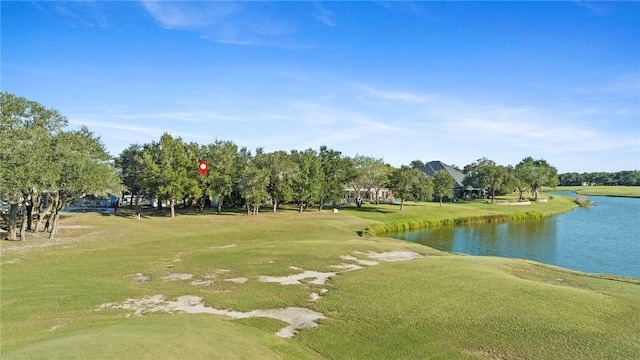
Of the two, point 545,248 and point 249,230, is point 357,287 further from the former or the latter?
point 545,248

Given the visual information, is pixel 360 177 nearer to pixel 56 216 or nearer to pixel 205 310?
pixel 56 216

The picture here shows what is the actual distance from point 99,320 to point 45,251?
18.5 metres

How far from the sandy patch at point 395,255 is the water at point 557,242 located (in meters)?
11.9

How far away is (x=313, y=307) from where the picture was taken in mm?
16875

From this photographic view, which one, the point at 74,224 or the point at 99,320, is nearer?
the point at 99,320

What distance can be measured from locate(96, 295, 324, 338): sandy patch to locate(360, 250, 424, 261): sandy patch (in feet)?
42.9

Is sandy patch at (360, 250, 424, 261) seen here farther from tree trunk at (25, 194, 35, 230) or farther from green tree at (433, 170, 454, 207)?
green tree at (433, 170, 454, 207)

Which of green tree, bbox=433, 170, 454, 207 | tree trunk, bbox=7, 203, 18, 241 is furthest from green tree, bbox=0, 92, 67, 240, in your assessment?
green tree, bbox=433, 170, 454, 207

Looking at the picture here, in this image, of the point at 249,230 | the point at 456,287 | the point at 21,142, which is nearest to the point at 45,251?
the point at 21,142

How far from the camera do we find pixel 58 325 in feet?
47.2

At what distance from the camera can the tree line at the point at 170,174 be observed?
3222 cm

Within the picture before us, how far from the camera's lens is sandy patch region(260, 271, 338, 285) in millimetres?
20969

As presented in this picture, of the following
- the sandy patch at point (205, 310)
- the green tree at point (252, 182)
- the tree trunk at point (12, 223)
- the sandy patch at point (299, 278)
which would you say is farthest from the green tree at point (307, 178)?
the sandy patch at point (205, 310)

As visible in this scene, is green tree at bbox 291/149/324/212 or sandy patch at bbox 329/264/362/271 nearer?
sandy patch at bbox 329/264/362/271
